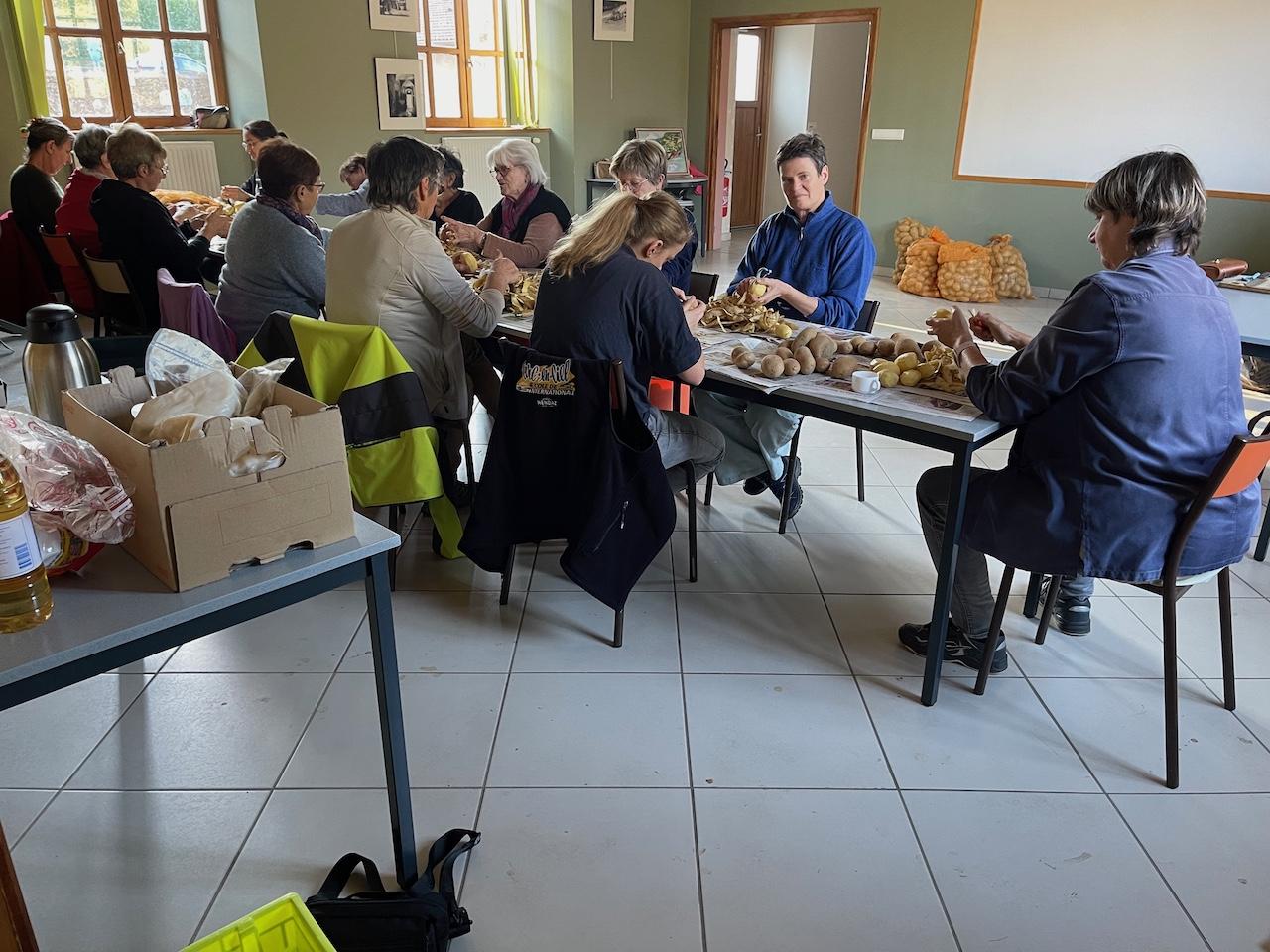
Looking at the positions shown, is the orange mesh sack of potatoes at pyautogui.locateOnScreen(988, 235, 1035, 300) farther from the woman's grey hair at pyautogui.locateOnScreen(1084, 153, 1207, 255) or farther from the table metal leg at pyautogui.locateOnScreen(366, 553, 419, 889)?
the table metal leg at pyautogui.locateOnScreen(366, 553, 419, 889)

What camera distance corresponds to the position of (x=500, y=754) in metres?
2.00

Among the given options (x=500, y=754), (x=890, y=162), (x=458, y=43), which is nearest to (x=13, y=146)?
(x=458, y=43)

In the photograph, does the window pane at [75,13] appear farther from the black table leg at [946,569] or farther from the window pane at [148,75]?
the black table leg at [946,569]

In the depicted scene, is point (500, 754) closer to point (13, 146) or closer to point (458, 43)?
point (13, 146)

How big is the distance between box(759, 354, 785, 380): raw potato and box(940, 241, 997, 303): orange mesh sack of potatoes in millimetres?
5248

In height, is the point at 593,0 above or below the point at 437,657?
above

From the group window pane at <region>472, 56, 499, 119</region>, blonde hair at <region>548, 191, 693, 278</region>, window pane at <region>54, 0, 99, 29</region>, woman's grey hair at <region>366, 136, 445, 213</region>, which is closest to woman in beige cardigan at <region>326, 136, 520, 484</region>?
woman's grey hair at <region>366, 136, 445, 213</region>

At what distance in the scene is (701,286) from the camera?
3516 millimetres

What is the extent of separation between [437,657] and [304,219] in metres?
1.78

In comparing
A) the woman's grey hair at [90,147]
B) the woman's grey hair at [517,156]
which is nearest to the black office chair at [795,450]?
the woman's grey hair at [517,156]

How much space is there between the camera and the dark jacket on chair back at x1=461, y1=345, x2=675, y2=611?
2260 millimetres

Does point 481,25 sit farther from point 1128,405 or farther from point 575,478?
point 1128,405

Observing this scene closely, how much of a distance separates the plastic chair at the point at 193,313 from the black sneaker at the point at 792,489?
1.96 m

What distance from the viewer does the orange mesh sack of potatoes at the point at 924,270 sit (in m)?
7.26
